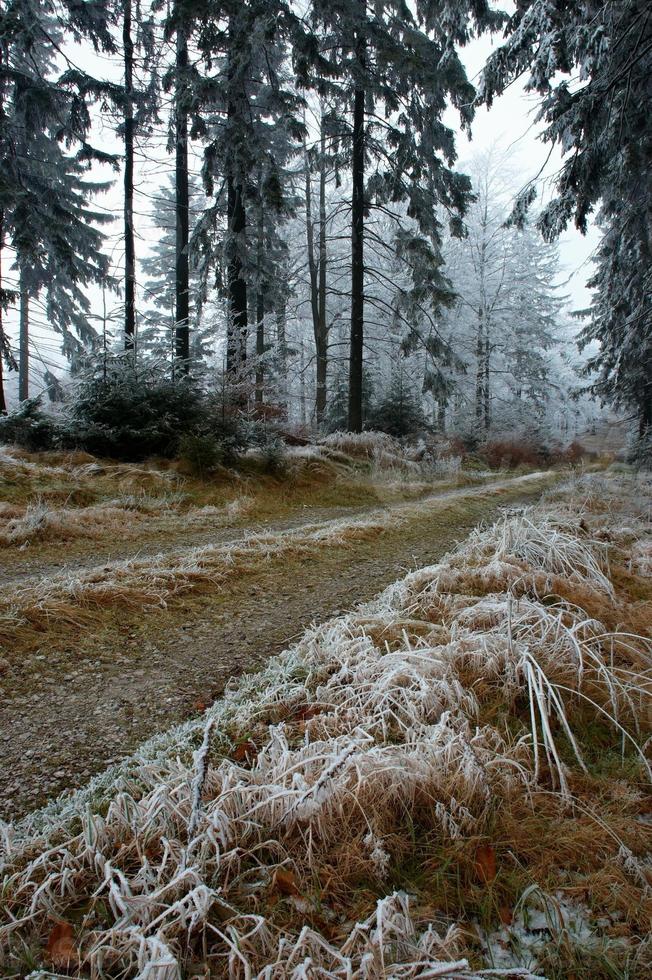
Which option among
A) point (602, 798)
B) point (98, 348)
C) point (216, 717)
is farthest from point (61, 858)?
point (98, 348)

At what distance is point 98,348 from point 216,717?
713 cm

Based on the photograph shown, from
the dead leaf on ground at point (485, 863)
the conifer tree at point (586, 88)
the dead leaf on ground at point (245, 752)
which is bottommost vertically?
the dead leaf on ground at point (485, 863)

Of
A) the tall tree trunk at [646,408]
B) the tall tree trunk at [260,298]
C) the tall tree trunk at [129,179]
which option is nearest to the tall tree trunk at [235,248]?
the tall tree trunk at [260,298]

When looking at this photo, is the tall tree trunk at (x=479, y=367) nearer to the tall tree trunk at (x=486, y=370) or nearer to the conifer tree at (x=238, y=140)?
the tall tree trunk at (x=486, y=370)

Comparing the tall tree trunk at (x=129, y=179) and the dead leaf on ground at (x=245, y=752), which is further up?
the tall tree trunk at (x=129, y=179)

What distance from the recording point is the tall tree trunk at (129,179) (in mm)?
11508

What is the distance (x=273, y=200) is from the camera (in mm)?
8641

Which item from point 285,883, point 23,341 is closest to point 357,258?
point 285,883

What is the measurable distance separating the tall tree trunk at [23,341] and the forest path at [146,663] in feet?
40.1

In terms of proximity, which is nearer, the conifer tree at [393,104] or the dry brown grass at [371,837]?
the dry brown grass at [371,837]

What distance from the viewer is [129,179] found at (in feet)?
39.7

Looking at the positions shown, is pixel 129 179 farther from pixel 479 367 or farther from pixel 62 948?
pixel 479 367

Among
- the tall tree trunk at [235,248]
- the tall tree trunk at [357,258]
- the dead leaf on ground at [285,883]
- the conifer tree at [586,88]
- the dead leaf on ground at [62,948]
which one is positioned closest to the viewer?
the dead leaf on ground at [62,948]

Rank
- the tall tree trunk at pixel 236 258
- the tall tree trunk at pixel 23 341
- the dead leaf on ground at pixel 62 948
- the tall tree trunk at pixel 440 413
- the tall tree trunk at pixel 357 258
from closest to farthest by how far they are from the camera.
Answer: the dead leaf on ground at pixel 62 948 → the tall tree trunk at pixel 236 258 → the tall tree trunk at pixel 357 258 → the tall tree trunk at pixel 440 413 → the tall tree trunk at pixel 23 341
